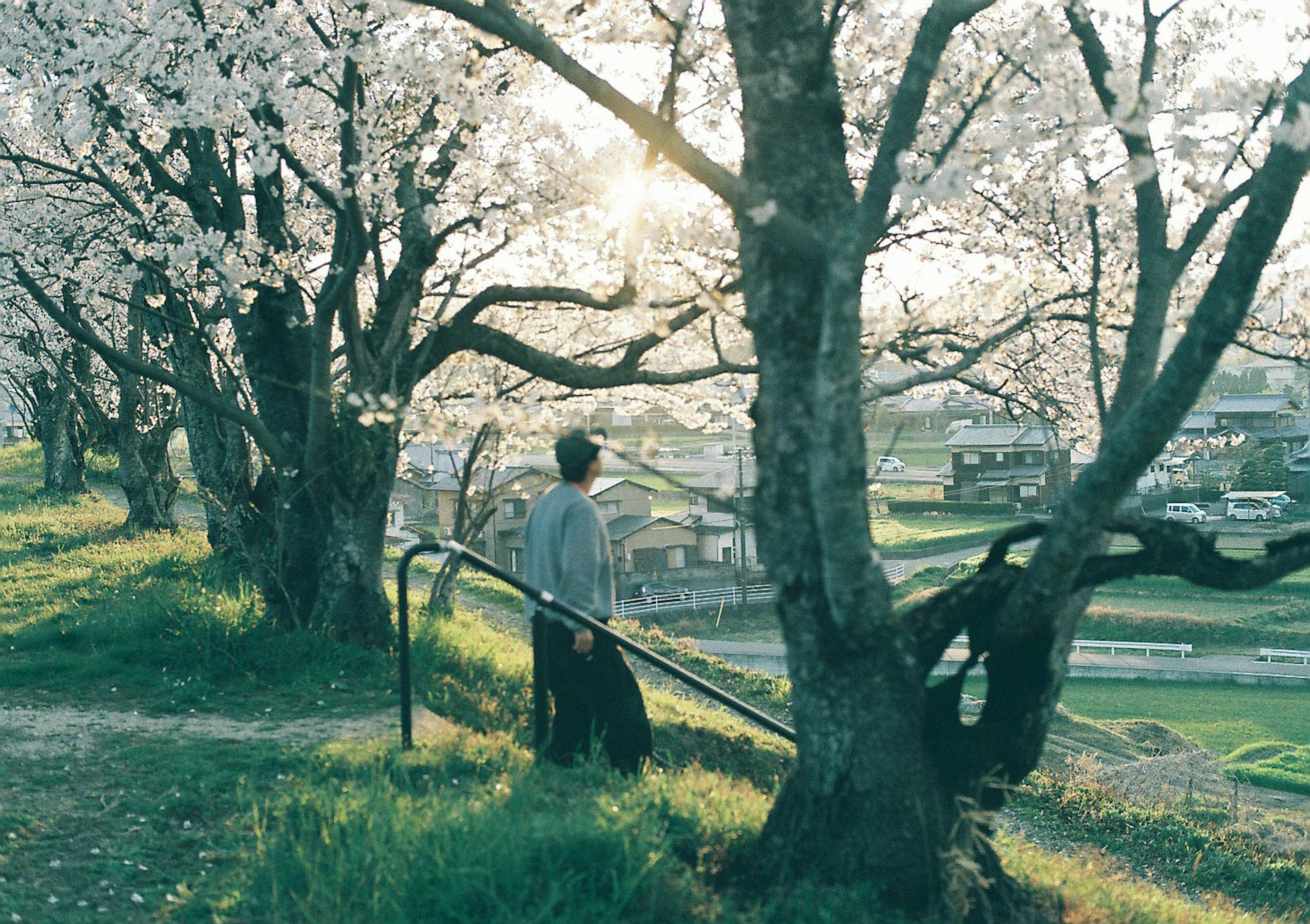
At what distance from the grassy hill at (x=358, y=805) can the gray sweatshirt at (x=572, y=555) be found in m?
0.82

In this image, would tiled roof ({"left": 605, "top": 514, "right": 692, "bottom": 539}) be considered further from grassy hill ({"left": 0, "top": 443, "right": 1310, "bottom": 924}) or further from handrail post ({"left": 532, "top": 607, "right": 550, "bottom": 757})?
handrail post ({"left": 532, "top": 607, "right": 550, "bottom": 757})

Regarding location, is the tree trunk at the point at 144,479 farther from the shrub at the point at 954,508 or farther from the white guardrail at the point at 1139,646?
the shrub at the point at 954,508

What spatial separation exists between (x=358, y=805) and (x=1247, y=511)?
127ft

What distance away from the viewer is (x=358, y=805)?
13.9 feet

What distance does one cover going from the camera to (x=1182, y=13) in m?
7.27

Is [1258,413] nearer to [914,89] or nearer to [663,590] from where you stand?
[663,590]

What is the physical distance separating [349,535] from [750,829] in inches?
190

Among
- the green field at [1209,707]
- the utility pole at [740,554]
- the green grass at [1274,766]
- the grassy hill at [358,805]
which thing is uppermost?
the grassy hill at [358,805]

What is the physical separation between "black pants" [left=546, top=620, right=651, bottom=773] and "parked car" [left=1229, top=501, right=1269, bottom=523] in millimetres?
35997

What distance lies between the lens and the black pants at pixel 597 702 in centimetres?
527

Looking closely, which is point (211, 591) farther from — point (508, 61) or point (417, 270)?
point (508, 61)

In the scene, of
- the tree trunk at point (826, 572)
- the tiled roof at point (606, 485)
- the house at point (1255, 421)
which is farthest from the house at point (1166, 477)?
the tree trunk at point (826, 572)

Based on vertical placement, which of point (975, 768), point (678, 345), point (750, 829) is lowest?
point (750, 829)

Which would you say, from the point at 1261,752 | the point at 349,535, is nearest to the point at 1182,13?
the point at 349,535
